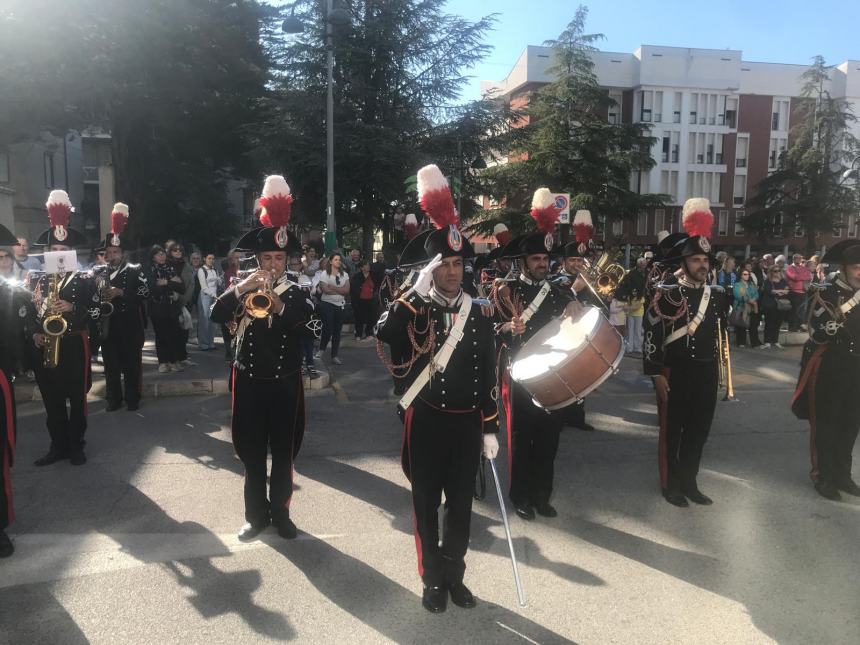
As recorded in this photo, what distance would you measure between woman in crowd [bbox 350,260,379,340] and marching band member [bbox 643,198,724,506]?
9.51m

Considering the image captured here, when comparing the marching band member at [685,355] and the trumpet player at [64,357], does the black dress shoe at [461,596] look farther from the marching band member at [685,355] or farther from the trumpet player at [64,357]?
the trumpet player at [64,357]

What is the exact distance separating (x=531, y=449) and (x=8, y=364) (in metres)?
4.17

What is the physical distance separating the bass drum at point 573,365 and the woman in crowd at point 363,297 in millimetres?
9877

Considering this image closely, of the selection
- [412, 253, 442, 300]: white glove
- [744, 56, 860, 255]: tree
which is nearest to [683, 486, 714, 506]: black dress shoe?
[412, 253, 442, 300]: white glove

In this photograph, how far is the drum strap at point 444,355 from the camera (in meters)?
3.92

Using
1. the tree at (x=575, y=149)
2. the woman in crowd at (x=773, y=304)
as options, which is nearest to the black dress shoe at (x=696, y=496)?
the woman in crowd at (x=773, y=304)

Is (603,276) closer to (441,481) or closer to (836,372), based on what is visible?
(836,372)

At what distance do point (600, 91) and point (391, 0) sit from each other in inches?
444

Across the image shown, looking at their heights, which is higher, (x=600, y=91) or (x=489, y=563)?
(x=600, y=91)

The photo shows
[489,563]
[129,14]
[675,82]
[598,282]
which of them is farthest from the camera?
[675,82]

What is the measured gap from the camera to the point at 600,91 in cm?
3109

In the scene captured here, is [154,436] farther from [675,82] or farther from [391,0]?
[675,82]

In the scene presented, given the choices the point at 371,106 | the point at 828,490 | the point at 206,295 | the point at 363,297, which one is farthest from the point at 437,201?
the point at 371,106

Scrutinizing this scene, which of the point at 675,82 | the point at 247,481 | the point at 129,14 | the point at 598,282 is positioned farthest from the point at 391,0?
the point at 675,82
